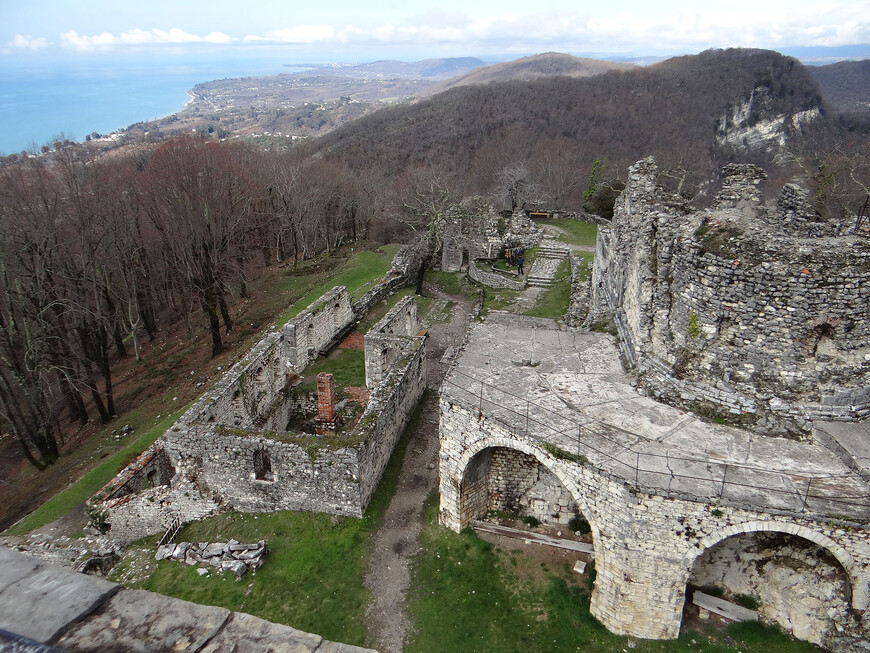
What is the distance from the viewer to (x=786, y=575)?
1129 cm

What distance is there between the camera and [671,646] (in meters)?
11.3

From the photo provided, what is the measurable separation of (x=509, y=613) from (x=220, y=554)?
7.74 meters

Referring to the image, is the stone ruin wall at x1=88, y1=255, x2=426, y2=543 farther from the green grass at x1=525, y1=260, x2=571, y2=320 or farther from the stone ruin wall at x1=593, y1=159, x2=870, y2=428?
the green grass at x1=525, y1=260, x2=571, y2=320

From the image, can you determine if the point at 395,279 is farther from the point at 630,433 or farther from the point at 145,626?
the point at 145,626

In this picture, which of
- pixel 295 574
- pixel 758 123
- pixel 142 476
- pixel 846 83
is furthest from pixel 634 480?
pixel 846 83

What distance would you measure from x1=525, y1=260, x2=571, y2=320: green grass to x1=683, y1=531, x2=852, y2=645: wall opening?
1537 cm

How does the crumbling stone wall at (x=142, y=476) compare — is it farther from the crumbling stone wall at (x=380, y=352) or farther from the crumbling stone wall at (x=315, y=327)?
the crumbling stone wall at (x=380, y=352)

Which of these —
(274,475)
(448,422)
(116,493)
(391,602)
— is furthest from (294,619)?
(116,493)

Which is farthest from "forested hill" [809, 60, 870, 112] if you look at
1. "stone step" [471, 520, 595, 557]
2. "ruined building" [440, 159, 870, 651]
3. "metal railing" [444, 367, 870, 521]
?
"stone step" [471, 520, 595, 557]

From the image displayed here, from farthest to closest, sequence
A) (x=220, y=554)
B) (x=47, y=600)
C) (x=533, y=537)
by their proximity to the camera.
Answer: (x=220, y=554) → (x=533, y=537) → (x=47, y=600)

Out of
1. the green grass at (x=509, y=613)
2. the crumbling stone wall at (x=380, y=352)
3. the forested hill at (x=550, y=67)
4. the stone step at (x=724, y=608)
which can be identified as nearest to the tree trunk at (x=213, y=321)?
the crumbling stone wall at (x=380, y=352)

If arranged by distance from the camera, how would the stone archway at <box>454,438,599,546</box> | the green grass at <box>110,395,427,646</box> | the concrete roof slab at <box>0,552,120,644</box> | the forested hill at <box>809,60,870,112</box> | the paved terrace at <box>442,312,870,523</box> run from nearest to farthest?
the concrete roof slab at <box>0,552,120,644</box> < the paved terrace at <box>442,312,870,523</box> < the green grass at <box>110,395,427,646</box> < the stone archway at <box>454,438,599,546</box> < the forested hill at <box>809,60,870,112</box>

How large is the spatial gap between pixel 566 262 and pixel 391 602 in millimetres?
25954

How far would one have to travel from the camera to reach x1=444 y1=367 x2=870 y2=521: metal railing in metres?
9.91
